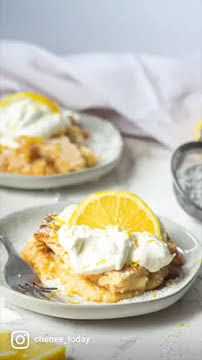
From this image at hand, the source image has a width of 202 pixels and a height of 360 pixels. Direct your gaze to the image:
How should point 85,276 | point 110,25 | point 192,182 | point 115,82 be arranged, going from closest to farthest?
point 85,276
point 192,182
point 115,82
point 110,25

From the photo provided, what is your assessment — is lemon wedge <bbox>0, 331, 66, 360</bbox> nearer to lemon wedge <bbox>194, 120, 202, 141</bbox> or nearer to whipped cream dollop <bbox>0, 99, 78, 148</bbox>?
whipped cream dollop <bbox>0, 99, 78, 148</bbox>

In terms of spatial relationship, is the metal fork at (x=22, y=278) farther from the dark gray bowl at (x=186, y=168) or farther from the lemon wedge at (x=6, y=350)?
the dark gray bowl at (x=186, y=168)

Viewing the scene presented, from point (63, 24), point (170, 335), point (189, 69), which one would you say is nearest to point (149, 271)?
point (170, 335)

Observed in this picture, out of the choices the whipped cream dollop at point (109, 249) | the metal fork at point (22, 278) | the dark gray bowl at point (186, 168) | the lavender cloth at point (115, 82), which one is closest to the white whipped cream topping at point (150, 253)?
the whipped cream dollop at point (109, 249)

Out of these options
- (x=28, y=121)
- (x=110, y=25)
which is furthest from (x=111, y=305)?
(x=110, y=25)

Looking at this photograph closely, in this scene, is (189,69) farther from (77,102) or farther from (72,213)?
(72,213)

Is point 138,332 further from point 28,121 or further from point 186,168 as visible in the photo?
point 28,121
